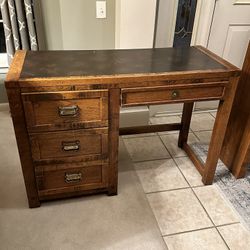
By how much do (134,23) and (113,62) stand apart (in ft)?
2.29

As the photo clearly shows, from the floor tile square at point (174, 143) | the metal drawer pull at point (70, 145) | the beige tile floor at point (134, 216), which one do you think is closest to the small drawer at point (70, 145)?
the metal drawer pull at point (70, 145)

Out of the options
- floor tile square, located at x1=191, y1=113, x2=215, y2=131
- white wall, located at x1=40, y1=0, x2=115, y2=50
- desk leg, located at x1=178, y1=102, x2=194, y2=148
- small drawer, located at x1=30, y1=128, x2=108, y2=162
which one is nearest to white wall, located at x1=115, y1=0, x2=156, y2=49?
white wall, located at x1=40, y1=0, x2=115, y2=50

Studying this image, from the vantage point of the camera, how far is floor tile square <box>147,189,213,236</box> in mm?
1468

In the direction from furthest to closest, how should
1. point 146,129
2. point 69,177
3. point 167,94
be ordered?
point 146,129 → point 69,177 → point 167,94

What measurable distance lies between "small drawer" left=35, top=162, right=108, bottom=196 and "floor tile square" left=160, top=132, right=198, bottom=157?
2.33 ft

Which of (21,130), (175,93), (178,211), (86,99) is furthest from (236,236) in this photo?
(21,130)

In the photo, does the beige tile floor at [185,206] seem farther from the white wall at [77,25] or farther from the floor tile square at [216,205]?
the white wall at [77,25]

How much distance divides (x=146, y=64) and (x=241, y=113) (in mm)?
732

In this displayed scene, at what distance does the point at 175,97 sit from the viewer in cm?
138

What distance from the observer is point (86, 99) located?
4.15 feet

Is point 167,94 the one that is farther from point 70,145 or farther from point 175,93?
point 70,145

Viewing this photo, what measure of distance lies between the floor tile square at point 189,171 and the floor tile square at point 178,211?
10 cm

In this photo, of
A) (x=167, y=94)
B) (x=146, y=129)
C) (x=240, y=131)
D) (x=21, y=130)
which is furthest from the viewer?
(x=146, y=129)

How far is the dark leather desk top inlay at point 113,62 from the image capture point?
128 centimetres
